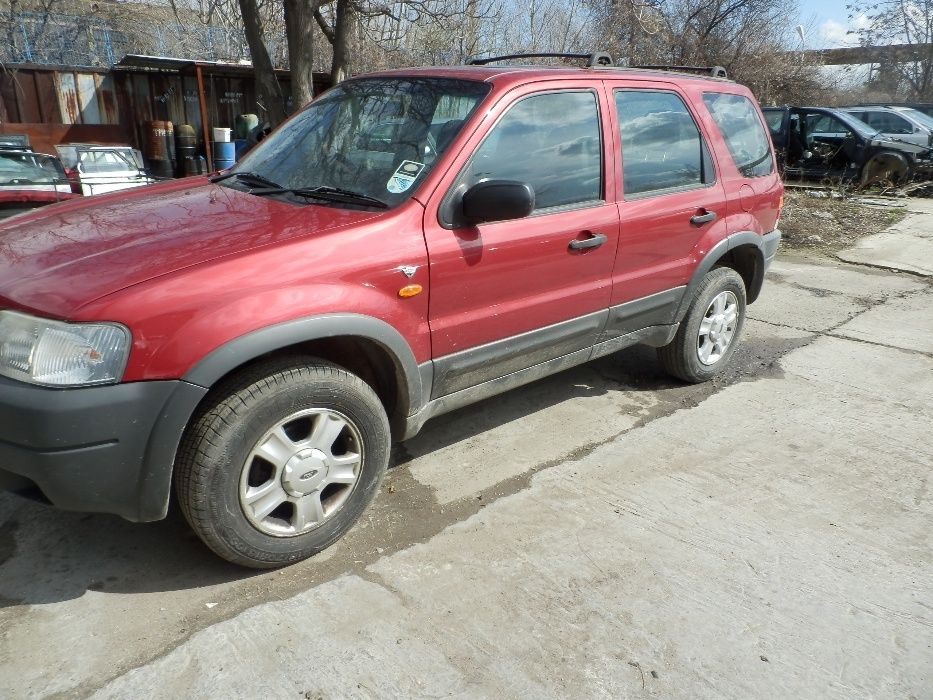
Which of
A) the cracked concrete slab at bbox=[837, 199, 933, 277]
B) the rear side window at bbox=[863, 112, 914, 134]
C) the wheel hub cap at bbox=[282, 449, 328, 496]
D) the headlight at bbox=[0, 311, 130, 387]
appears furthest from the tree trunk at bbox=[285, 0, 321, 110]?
the rear side window at bbox=[863, 112, 914, 134]

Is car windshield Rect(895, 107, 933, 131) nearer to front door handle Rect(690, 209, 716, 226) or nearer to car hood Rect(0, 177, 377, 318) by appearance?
front door handle Rect(690, 209, 716, 226)

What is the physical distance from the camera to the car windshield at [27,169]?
7.82 meters

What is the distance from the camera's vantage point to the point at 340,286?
276cm

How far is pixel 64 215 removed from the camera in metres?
3.21

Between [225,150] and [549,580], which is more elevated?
[225,150]

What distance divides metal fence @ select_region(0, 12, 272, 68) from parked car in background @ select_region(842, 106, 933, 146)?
16.3 m

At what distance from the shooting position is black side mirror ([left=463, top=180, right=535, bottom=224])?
298 centimetres

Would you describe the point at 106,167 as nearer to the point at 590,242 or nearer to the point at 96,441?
the point at 590,242

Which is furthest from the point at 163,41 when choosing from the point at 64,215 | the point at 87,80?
the point at 64,215

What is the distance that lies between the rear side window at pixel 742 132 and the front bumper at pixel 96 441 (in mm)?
3529

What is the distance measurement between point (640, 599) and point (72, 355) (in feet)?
6.95

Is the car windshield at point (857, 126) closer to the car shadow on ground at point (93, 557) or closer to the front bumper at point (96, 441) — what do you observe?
the car shadow on ground at point (93, 557)

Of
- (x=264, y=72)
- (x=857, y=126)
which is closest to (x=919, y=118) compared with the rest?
(x=857, y=126)

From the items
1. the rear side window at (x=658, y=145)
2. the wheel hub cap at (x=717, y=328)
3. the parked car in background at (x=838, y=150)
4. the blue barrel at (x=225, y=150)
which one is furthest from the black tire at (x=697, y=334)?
the blue barrel at (x=225, y=150)
